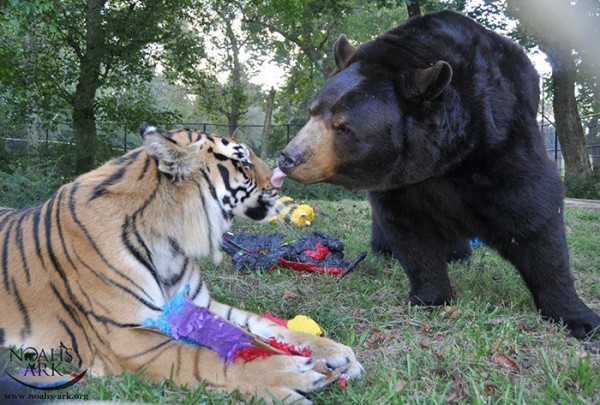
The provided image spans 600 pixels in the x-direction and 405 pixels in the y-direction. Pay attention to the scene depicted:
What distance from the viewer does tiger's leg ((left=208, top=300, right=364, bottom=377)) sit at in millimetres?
2648

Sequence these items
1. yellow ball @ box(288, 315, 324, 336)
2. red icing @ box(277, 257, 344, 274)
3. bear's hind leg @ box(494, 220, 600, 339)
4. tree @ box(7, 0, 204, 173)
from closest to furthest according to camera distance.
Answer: yellow ball @ box(288, 315, 324, 336)
bear's hind leg @ box(494, 220, 600, 339)
red icing @ box(277, 257, 344, 274)
tree @ box(7, 0, 204, 173)

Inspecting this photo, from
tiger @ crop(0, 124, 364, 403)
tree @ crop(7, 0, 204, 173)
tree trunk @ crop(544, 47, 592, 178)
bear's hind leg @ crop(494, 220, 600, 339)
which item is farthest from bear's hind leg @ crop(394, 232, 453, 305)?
tree trunk @ crop(544, 47, 592, 178)

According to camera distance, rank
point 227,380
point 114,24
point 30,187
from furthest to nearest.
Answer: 1. point 114,24
2. point 30,187
3. point 227,380

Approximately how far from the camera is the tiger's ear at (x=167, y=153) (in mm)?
2789

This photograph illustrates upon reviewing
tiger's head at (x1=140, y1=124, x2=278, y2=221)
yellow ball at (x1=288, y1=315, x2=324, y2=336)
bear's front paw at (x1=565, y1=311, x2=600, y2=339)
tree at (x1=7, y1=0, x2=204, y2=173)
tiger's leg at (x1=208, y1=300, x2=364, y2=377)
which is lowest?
Answer: yellow ball at (x1=288, y1=315, x2=324, y2=336)

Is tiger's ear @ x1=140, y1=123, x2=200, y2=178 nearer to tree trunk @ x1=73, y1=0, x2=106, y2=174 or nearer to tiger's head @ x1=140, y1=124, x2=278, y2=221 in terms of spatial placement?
tiger's head @ x1=140, y1=124, x2=278, y2=221

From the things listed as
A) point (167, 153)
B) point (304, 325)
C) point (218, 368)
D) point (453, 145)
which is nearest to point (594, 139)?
point (453, 145)

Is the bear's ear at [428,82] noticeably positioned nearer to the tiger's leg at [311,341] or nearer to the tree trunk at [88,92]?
the tiger's leg at [311,341]

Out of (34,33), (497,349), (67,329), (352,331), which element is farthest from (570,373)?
(34,33)

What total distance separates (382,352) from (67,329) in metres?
1.58

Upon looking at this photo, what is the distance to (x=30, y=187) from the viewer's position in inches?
330

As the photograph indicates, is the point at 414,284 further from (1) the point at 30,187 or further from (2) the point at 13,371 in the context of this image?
(1) the point at 30,187

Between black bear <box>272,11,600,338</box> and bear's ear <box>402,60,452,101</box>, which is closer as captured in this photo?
bear's ear <box>402,60,452,101</box>

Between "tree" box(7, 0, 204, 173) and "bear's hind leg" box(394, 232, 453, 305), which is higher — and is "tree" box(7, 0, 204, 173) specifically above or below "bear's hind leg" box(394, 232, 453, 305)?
above
